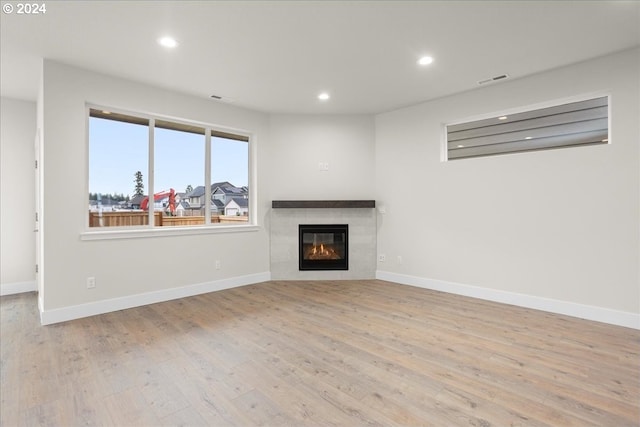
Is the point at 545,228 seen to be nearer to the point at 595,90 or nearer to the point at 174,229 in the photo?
the point at 595,90

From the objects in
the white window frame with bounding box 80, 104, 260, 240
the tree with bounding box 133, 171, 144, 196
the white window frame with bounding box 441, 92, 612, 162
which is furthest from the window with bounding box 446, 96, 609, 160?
the tree with bounding box 133, 171, 144, 196

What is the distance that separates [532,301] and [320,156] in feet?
11.6

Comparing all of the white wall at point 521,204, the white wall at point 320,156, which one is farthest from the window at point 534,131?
the white wall at point 320,156

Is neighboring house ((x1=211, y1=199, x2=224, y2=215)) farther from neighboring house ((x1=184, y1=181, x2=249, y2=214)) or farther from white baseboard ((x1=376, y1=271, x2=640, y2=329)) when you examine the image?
white baseboard ((x1=376, y1=271, x2=640, y2=329))

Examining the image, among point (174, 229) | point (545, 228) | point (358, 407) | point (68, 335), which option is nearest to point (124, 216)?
point (174, 229)

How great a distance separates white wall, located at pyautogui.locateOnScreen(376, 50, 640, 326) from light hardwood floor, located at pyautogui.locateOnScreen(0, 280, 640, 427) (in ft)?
1.55

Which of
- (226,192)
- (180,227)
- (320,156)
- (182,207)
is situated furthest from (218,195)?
(320,156)

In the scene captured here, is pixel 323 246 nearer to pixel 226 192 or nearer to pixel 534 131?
pixel 226 192

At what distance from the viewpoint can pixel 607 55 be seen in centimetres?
321

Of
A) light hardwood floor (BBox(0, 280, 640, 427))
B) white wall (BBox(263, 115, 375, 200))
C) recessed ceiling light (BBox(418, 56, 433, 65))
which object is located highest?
recessed ceiling light (BBox(418, 56, 433, 65))

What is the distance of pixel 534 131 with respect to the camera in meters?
3.81

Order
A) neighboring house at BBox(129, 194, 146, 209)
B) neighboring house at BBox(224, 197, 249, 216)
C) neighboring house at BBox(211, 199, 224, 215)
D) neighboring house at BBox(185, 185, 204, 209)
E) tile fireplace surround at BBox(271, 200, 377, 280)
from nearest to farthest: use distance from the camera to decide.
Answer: neighboring house at BBox(129, 194, 146, 209) → neighboring house at BBox(185, 185, 204, 209) → neighboring house at BBox(211, 199, 224, 215) → neighboring house at BBox(224, 197, 249, 216) → tile fireplace surround at BBox(271, 200, 377, 280)

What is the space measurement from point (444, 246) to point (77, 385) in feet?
13.7

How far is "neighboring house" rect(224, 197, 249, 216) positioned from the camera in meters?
4.94
